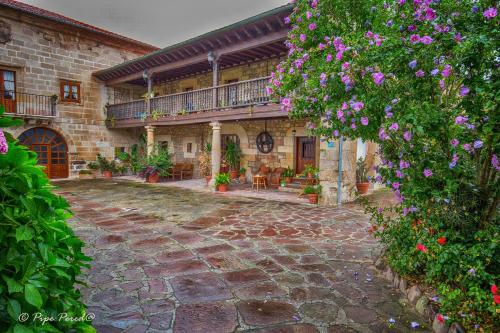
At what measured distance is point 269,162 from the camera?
37.8 feet

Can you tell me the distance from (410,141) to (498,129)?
0.58m

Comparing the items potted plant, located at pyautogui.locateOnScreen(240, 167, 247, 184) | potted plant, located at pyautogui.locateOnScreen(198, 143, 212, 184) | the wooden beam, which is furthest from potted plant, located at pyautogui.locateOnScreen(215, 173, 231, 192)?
the wooden beam

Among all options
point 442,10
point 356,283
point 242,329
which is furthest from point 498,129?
point 242,329

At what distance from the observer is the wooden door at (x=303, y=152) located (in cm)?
1065

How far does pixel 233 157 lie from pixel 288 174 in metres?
2.82

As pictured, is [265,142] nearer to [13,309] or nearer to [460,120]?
[460,120]

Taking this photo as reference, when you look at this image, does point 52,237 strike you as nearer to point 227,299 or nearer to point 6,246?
point 6,246

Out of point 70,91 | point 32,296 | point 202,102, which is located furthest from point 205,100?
point 32,296

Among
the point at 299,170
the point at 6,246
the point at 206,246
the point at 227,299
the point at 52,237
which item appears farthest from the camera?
the point at 299,170

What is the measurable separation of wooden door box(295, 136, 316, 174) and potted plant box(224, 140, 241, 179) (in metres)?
2.72

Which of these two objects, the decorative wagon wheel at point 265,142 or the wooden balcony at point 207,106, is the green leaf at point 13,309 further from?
the decorative wagon wheel at point 265,142

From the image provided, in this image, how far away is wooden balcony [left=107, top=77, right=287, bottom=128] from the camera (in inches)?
351

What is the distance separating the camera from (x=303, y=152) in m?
10.9

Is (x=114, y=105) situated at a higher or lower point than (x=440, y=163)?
higher
